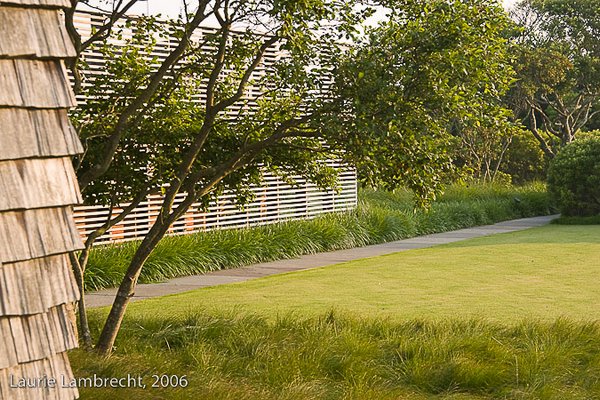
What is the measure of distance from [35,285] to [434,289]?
9207mm

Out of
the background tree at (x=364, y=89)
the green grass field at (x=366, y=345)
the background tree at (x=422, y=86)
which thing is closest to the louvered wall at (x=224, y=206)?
the green grass field at (x=366, y=345)

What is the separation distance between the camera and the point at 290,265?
1465 centimetres

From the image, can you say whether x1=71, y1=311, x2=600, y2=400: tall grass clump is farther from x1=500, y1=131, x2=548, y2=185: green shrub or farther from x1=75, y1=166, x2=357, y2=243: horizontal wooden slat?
x1=500, y1=131, x2=548, y2=185: green shrub

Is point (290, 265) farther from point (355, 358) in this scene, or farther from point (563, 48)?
point (563, 48)

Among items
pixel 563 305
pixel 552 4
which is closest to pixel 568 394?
pixel 563 305

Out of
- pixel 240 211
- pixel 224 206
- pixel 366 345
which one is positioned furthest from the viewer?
pixel 240 211

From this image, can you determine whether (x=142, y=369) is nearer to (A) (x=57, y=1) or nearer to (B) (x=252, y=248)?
(A) (x=57, y=1)

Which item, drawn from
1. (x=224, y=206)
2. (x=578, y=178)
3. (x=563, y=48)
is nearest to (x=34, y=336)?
(x=224, y=206)

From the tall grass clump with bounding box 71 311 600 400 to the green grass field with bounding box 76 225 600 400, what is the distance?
1 cm

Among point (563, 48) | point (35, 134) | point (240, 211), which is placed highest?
point (563, 48)

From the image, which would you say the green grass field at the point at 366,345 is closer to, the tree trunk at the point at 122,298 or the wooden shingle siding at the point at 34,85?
the tree trunk at the point at 122,298

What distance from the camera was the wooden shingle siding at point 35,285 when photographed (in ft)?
10.7

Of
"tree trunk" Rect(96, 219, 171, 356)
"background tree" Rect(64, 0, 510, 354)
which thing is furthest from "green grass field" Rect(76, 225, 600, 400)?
"background tree" Rect(64, 0, 510, 354)

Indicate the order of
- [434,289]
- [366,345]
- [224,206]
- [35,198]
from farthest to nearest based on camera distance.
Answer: [224,206] < [434,289] < [366,345] < [35,198]
